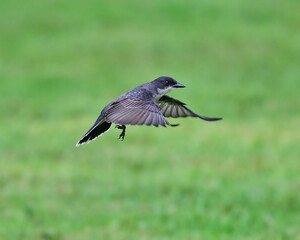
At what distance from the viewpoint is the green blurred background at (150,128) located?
10.9 meters

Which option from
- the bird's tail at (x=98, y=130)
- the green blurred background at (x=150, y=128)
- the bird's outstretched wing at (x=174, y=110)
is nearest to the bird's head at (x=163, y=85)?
the bird's tail at (x=98, y=130)

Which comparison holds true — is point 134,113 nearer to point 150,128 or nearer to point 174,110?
point 174,110

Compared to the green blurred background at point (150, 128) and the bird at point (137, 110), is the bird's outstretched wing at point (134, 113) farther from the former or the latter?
the green blurred background at point (150, 128)

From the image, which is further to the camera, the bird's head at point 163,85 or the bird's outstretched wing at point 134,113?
the bird's head at point 163,85

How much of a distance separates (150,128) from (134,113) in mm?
15600

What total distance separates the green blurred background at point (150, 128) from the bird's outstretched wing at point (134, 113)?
20.6 feet

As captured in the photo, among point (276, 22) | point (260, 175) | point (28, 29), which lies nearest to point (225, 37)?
point (276, 22)

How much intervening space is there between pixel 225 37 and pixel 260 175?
53.8 feet

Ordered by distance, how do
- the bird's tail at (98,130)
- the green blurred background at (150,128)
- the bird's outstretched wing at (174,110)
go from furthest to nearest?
the green blurred background at (150,128) < the bird's outstretched wing at (174,110) < the bird's tail at (98,130)

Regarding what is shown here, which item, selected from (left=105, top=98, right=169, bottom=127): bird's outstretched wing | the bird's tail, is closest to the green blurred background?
the bird's tail

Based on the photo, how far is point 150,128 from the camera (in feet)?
62.0

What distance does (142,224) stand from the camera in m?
10.4

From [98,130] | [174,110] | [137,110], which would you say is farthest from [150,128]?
[137,110]

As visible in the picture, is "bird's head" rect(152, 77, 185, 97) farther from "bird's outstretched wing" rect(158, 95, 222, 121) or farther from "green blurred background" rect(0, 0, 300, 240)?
"green blurred background" rect(0, 0, 300, 240)
